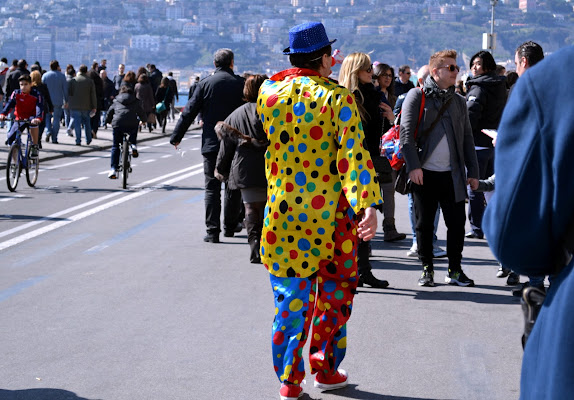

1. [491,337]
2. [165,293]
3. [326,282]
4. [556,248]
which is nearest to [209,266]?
[165,293]

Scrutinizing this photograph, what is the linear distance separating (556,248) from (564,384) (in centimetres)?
28

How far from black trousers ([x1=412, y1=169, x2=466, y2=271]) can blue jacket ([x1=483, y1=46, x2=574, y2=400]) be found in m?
5.19

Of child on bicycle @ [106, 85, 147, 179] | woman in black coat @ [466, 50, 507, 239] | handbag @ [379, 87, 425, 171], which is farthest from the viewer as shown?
child on bicycle @ [106, 85, 147, 179]

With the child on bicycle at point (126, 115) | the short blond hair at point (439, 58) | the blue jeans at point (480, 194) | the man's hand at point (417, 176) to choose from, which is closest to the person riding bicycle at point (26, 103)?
the child on bicycle at point (126, 115)

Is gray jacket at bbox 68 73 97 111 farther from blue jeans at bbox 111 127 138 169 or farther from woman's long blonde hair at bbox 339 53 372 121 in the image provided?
woman's long blonde hair at bbox 339 53 372 121

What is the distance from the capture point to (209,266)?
8375 millimetres

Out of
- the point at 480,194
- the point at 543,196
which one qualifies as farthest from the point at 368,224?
the point at 480,194

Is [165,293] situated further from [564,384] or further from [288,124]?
[564,384]

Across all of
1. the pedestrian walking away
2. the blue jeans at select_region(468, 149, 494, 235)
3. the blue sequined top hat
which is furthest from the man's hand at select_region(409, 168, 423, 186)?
the blue sequined top hat

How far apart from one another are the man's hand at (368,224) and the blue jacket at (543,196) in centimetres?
219

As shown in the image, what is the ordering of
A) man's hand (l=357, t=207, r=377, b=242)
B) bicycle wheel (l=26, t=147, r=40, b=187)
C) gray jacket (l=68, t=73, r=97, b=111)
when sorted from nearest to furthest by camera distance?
man's hand (l=357, t=207, r=377, b=242) → bicycle wheel (l=26, t=147, r=40, b=187) → gray jacket (l=68, t=73, r=97, b=111)

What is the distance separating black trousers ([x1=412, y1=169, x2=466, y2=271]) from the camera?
287 inches

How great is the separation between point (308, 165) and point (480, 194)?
5705mm

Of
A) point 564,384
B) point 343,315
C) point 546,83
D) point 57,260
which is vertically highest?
point 546,83
